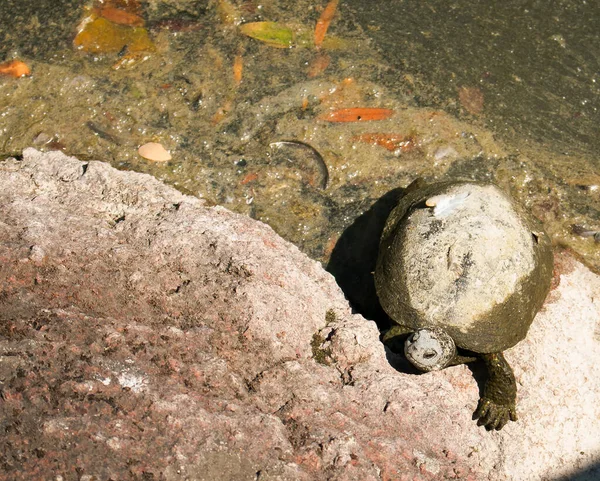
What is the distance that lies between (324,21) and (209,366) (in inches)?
127

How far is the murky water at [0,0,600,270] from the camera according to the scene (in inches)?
164

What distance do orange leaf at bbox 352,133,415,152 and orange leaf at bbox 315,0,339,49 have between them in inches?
34.8

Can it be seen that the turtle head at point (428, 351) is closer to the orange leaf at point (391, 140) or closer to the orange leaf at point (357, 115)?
the orange leaf at point (391, 140)

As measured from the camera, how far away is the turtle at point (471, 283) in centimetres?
314

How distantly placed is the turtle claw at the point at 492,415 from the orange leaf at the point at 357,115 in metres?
2.19

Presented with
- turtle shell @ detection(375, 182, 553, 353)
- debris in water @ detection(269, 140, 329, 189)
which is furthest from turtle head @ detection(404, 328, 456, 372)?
debris in water @ detection(269, 140, 329, 189)

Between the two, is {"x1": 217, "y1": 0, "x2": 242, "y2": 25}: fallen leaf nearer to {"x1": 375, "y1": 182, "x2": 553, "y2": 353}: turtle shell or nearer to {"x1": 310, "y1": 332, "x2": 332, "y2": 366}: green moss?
{"x1": 375, "y1": 182, "x2": 553, "y2": 353}: turtle shell

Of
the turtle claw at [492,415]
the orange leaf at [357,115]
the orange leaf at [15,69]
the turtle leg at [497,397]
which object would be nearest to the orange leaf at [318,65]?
the orange leaf at [357,115]

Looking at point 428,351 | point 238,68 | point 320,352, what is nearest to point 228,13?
point 238,68

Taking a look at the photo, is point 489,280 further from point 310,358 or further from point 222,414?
point 222,414

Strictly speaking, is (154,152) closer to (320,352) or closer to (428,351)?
(320,352)

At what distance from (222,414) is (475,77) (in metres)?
3.30

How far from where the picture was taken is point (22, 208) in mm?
3006

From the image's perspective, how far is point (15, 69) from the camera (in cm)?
443
